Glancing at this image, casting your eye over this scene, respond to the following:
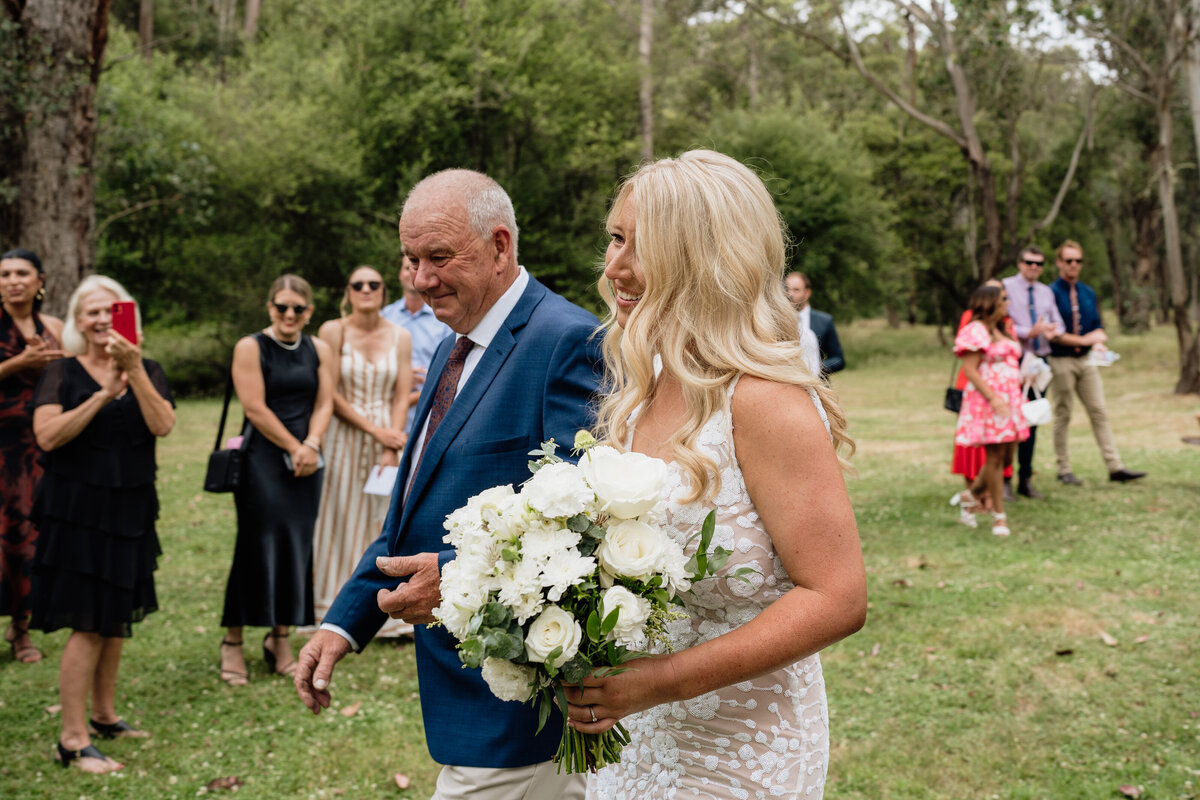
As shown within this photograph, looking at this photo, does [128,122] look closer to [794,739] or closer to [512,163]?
[512,163]

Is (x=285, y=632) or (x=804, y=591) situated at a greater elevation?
(x=804, y=591)

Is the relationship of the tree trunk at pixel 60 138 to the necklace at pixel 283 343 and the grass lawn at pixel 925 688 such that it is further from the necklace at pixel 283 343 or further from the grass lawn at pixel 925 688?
the necklace at pixel 283 343

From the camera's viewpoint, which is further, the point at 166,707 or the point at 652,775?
the point at 166,707

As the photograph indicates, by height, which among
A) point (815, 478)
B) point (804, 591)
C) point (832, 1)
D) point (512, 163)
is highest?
point (832, 1)

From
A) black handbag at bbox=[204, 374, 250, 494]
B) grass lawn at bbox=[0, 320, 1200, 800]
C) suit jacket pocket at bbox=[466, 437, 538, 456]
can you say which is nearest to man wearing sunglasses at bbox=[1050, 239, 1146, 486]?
grass lawn at bbox=[0, 320, 1200, 800]

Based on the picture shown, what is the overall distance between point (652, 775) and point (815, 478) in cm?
84

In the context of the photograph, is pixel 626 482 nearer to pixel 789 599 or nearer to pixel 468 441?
pixel 789 599

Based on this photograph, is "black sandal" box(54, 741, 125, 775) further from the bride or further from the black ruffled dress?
the bride

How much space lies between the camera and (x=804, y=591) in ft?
6.74

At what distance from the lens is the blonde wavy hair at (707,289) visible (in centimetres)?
220

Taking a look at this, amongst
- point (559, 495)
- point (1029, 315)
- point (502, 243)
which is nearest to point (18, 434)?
point (502, 243)

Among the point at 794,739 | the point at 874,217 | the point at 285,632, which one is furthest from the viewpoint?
the point at 874,217

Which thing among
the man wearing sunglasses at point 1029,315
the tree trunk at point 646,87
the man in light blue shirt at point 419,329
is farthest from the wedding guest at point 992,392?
the tree trunk at point 646,87

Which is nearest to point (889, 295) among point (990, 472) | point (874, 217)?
point (874, 217)
